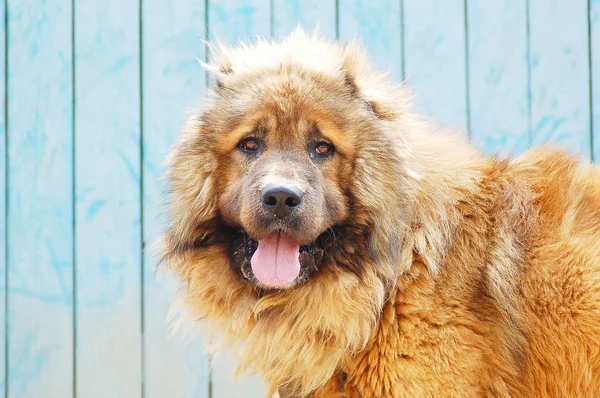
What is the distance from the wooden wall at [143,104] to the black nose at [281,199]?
5.28ft

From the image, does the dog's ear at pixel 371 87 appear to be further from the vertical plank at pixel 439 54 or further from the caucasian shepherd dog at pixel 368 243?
the vertical plank at pixel 439 54

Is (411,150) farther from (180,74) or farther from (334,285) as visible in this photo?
Answer: (180,74)

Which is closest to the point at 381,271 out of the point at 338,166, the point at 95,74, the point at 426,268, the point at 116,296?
the point at 426,268

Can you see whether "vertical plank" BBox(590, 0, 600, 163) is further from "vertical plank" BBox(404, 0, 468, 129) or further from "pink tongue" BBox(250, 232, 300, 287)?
"pink tongue" BBox(250, 232, 300, 287)

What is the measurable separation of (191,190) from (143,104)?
1.41m

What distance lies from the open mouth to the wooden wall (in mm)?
1416

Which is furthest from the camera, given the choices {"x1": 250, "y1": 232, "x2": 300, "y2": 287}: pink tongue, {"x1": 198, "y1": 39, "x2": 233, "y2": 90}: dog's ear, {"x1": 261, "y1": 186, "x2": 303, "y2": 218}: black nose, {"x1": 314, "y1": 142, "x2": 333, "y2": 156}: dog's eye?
{"x1": 198, "y1": 39, "x2": 233, "y2": 90}: dog's ear

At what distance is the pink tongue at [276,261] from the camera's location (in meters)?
3.07

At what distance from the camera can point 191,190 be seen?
3.26 m
